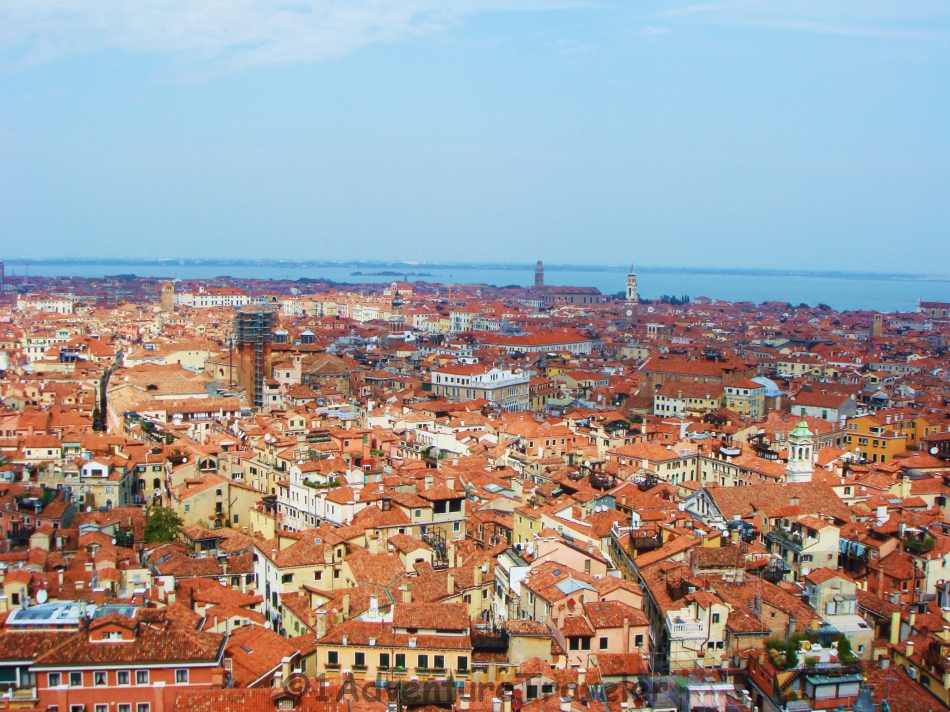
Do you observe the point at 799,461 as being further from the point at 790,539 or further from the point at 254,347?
the point at 254,347

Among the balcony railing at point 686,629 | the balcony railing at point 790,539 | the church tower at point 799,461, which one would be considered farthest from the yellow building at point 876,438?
the balcony railing at point 686,629

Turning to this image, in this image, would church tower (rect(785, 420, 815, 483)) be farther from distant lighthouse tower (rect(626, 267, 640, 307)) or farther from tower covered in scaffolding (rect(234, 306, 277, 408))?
distant lighthouse tower (rect(626, 267, 640, 307))

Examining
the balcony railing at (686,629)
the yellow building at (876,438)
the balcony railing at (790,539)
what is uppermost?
the balcony railing at (686,629)

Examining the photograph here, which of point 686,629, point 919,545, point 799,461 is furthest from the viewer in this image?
point 799,461

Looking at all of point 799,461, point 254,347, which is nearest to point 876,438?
point 799,461

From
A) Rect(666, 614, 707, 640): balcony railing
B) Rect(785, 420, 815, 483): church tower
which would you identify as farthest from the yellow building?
Rect(666, 614, 707, 640): balcony railing

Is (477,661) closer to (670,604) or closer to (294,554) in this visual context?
(670,604)

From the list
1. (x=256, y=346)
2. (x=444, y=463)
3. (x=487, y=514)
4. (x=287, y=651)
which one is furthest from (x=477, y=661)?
(x=256, y=346)

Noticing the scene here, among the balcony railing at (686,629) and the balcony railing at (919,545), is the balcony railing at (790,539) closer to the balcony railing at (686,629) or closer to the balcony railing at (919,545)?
the balcony railing at (919,545)
